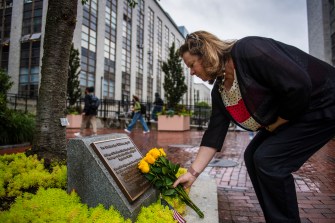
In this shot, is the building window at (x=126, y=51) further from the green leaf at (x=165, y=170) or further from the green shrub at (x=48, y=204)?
the green leaf at (x=165, y=170)

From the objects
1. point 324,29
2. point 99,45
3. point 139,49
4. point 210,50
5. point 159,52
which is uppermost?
point 159,52

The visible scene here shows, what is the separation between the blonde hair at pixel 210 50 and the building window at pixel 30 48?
1065 inches

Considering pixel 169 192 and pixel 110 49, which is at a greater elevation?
pixel 110 49

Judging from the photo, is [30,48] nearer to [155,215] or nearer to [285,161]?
[155,215]

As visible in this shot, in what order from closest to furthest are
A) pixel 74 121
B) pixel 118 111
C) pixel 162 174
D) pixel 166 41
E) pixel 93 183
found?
pixel 93 183
pixel 162 174
pixel 74 121
pixel 118 111
pixel 166 41

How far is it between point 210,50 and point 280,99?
56cm

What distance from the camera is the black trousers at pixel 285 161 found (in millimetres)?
1740

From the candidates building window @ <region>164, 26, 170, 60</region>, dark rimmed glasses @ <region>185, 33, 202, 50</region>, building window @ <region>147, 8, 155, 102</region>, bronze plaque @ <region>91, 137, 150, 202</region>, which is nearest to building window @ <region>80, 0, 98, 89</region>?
building window @ <region>147, 8, 155, 102</region>

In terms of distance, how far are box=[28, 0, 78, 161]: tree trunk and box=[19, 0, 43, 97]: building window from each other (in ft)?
79.7

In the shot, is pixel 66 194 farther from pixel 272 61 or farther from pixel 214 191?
pixel 272 61

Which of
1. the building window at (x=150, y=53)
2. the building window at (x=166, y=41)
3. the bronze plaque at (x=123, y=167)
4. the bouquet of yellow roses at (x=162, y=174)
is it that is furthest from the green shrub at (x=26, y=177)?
the building window at (x=166, y=41)

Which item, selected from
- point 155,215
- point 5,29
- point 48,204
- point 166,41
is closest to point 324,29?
point 155,215

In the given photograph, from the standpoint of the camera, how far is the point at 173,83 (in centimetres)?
1661

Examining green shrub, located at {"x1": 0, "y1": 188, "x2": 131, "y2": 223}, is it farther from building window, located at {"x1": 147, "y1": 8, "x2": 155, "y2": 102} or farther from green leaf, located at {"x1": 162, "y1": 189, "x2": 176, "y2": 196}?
building window, located at {"x1": 147, "y1": 8, "x2": 155, "y2": 102}
